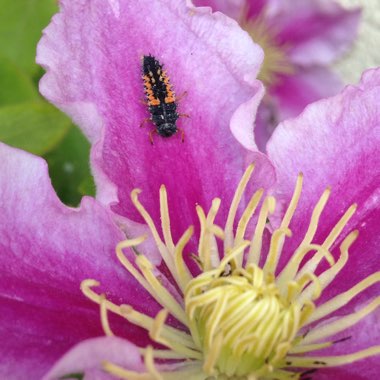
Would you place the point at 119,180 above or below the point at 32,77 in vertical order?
above

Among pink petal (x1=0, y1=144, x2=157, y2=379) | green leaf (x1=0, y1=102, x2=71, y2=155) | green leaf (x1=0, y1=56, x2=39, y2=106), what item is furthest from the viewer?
green leaf (x1=0, y1=56, x2=39, y2=106)

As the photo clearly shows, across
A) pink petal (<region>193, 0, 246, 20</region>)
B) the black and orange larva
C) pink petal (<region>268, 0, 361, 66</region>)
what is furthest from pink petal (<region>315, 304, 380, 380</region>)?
pink petal (<region>268, 0, 361, 66</region>)

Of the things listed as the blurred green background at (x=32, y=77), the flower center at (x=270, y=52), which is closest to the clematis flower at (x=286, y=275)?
the blurred green background at (x=32, y=77)

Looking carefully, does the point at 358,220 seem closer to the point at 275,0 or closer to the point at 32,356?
the point at 32,356

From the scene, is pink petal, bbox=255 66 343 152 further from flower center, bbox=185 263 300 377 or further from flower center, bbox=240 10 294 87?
flower center, bbox=185 263 300 377

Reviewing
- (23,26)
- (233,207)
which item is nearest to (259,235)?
(233,207)

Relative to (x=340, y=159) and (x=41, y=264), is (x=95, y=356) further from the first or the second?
(x=340, y=159)

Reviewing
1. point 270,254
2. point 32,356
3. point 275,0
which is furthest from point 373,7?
point 32,356

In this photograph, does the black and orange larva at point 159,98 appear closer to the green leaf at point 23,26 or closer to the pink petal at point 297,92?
the green leaf at point 23,26
